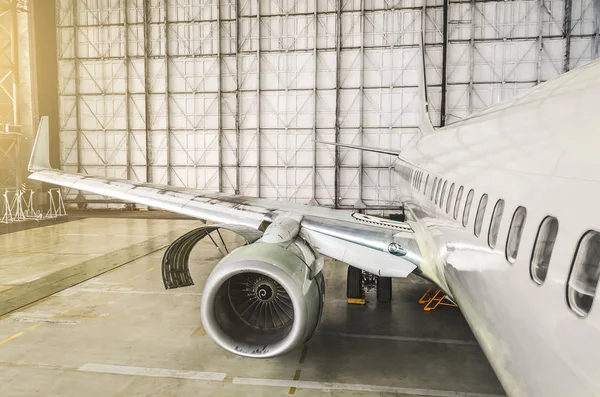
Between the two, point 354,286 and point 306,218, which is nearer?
point 306,218

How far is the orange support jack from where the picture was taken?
36.6 feet

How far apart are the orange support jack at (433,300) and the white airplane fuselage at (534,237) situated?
21.2ft

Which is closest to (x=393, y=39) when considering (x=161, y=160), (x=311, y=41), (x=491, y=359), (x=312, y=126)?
(x=311, y=41)

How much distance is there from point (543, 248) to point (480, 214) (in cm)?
153

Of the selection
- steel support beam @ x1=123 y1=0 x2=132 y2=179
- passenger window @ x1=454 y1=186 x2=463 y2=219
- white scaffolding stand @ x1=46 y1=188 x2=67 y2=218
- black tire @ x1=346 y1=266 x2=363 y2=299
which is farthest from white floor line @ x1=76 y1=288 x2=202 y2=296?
steel support beam @ x1=123 y1=0 x2=132 y2=179

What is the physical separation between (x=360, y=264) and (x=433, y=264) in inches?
70.8

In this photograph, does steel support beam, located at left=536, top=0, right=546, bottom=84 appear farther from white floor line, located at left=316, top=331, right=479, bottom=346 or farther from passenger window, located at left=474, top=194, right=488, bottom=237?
passenger window, located at left=474, top=194, right=488, bottom=237

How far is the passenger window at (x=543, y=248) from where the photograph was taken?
2727 mm

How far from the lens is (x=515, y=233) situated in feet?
11.0

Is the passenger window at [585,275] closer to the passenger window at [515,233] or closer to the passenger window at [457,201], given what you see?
the passenger window at [515,233]

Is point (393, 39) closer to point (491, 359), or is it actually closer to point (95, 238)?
point (95, 238)

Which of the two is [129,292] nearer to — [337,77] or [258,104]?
[258,104]

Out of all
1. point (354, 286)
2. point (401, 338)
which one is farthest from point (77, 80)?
point (401, 338)

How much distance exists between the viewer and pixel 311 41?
26.8m
